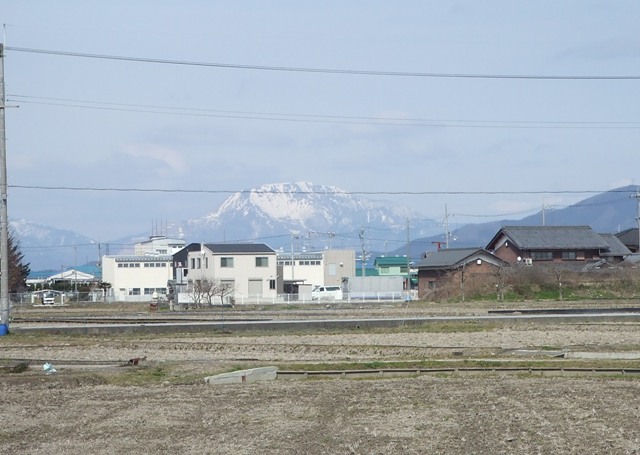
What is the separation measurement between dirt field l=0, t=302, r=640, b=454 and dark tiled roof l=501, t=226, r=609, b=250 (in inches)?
1964

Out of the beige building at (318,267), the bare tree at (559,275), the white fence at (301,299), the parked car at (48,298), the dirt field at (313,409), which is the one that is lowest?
the dirt field at (313,409)

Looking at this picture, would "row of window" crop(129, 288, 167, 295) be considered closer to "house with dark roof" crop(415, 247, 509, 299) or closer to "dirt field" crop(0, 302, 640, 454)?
"house with dark roof" crop(415, 247, 509, 299)

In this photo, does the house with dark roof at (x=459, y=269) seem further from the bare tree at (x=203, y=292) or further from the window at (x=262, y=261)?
the bare tree at (x=203, y=292)

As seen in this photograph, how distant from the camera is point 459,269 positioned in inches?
2790

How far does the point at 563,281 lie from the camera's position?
2462 inches

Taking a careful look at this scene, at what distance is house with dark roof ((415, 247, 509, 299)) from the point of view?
66.0 meters

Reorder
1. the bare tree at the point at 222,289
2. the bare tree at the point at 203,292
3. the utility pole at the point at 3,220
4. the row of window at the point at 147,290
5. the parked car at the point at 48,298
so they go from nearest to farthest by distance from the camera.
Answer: the utility pole at the point at 3,220 < the bare tree at the point at 203,292 < the bare tree at the point at 222,289 < the parked car at the point at 48,298 < the row of window at the point at 147,290

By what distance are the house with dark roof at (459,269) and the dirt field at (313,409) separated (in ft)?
132

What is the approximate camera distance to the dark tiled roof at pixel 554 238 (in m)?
74.6

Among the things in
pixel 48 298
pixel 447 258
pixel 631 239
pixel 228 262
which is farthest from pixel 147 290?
pixel 631 239

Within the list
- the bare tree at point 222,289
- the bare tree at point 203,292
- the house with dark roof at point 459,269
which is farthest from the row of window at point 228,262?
the house with dark roof at point 459,269

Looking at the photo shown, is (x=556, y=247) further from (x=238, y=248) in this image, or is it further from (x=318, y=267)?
(x=318, y=267)

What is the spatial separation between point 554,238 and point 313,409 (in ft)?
209

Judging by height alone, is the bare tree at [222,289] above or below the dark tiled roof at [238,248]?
below
